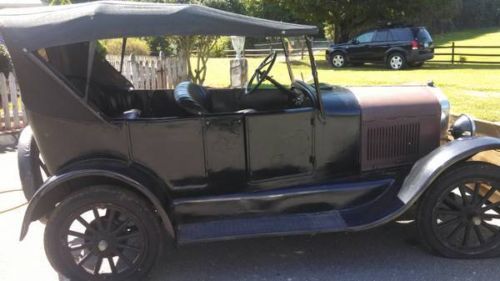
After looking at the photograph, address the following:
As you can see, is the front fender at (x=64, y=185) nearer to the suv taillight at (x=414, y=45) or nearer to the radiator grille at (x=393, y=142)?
the radiator grille at (x=393, y=142)

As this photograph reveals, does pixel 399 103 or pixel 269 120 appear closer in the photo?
pixel 269 120

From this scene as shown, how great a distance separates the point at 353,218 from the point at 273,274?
0.74 metres

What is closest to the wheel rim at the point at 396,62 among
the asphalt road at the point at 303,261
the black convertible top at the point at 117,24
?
the asphalt road at the point at 303,261

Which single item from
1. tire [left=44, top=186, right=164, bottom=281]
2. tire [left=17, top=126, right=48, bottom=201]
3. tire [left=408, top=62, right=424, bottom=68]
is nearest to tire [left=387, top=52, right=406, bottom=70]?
tire [left=408, top=62, right=424, bottom=68]

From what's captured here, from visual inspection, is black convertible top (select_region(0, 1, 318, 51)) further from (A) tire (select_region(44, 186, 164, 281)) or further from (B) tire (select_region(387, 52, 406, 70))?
(B) tire (select_region(387, 52, 406, 70))

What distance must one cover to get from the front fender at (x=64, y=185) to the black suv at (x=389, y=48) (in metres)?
17.2

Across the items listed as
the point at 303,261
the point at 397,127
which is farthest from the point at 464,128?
the point at 303,261

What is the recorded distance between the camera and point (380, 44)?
20312 mm

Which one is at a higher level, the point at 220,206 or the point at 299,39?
the point at 299,39

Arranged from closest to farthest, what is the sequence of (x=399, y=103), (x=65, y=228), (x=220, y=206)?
1. (x=65, y=228)
2. (x=220, y=206)
3. (x=399, y=103)

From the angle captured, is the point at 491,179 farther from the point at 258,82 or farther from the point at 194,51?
the point at 194,51

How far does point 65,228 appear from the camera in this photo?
11.9 ft

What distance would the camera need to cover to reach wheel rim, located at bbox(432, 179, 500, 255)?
3.84m

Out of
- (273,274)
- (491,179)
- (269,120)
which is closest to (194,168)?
(269,120)
